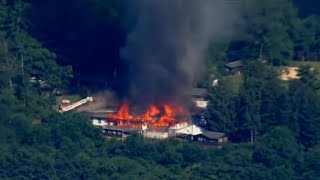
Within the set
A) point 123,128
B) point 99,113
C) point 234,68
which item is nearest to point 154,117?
point 123,128

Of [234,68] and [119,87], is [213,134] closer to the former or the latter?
[119,87]

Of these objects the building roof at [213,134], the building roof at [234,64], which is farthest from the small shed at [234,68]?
the building roof at [213,134]

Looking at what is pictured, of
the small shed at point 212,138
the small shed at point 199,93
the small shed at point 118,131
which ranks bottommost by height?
the small shed at point 212,138

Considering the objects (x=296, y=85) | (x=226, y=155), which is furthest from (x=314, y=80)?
(x=226, y=155)

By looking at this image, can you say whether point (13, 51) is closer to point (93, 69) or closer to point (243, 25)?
point (93, 69)

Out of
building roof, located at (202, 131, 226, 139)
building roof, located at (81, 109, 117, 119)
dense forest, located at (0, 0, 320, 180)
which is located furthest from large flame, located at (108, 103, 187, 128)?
building roof, located at (202, 131, 226, 139)

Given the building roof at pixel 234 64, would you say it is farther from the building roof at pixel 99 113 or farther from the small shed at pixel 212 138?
the small shed at pixel 212 138
